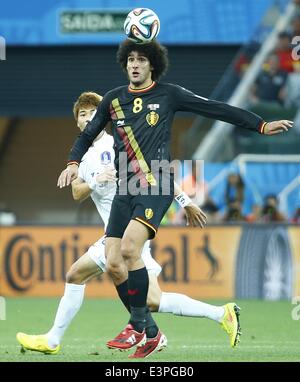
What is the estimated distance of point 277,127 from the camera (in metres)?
8.52

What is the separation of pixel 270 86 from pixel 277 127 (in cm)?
1427

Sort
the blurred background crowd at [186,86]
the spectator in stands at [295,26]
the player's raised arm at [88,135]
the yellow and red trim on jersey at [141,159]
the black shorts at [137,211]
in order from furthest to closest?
the spectator in stands at [295,26] → the blurred background crowd at [186,86] → the player's raised arm at [88,135] → the yellow and red trim on jersey at [141,159] → the black shorts at [137,211]

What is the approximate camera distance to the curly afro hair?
8781 millimetres

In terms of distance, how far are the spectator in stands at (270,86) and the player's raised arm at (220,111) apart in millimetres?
13801

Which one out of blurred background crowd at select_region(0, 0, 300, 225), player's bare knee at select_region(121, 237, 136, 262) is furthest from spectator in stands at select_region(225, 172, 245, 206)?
player's bare knee at select_region(121, 237, 136, 262)

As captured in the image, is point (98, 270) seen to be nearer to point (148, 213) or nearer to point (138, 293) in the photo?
point (138, 293)

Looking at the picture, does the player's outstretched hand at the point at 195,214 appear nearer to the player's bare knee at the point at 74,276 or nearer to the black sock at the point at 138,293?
the black sock at the point at 138,293

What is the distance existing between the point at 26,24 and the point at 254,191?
703 cm

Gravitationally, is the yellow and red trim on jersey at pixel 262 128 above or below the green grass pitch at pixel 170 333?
above

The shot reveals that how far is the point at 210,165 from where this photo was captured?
21547 millimetres

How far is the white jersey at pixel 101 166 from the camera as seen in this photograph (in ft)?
30.8
